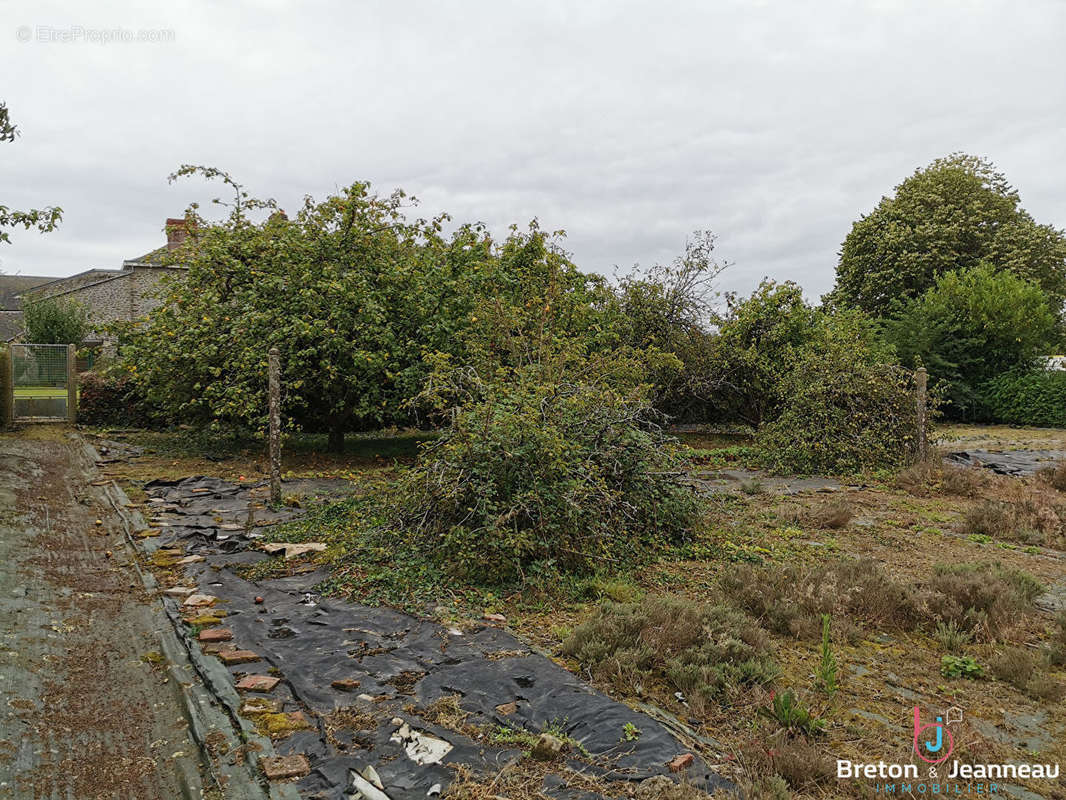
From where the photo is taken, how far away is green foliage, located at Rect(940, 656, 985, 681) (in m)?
3.77

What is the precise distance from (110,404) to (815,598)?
1454 cm

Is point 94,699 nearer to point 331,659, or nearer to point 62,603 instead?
point 331,659

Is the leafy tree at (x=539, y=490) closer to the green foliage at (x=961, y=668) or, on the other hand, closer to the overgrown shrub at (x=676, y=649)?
the overgrown shrub at (x=676, y=649)

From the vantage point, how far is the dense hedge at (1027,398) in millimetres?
20500

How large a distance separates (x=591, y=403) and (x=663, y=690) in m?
3.46

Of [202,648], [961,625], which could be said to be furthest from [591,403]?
[202,648]

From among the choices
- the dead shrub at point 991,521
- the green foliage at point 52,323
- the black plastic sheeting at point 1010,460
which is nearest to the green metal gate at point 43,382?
the green foliage at point 52,323

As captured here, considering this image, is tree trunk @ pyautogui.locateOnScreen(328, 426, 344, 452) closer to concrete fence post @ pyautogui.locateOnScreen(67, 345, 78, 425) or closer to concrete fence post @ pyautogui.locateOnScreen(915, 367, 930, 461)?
concrete fence post @ pyautogui.locateOnScreen(67, 345, 78, 425)

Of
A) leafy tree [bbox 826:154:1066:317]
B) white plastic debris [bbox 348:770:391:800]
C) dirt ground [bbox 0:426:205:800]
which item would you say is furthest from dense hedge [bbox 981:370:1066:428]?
white plastic debris [bbox 348:770:391:800]

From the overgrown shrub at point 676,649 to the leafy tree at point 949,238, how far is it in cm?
2551

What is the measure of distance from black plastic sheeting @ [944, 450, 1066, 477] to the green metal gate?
17033mm

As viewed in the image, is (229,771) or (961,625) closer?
(229,771)

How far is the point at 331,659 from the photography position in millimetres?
3807

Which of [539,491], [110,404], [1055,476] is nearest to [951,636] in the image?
[539,491]
